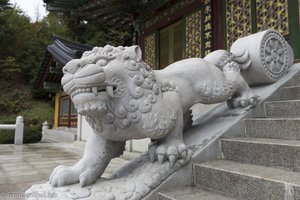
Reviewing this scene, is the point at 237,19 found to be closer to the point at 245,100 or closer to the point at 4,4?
the point at 245,100

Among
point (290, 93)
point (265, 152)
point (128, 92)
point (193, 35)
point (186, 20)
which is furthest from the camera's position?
point (186, 20)

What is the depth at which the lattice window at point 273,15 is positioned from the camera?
447 centimetres

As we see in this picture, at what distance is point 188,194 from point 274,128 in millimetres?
1070

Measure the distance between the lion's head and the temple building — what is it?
11.2ft

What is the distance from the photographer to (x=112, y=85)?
69.6 inches

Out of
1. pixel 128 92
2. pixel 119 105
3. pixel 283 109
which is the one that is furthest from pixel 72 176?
pixel 283 109

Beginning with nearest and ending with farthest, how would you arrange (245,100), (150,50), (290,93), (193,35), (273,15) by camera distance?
(245,100), (290,93), (273,15), (193,35), (150,50)

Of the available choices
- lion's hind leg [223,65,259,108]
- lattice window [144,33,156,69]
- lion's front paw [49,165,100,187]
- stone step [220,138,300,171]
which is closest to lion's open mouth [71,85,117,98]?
lion's front paw [49,165,100,187]

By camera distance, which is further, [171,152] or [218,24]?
[218,24]

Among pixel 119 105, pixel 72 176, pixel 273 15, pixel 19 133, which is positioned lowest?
pixel 19 133

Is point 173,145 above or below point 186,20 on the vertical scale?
below

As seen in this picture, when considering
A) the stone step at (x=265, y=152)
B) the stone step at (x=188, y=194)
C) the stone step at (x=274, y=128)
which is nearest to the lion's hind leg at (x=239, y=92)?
the stone step at (x=274, y=128)

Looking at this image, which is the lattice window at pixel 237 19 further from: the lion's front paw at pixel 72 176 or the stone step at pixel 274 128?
the lion's front paw at pixel 72 176

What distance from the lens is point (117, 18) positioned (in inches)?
322
